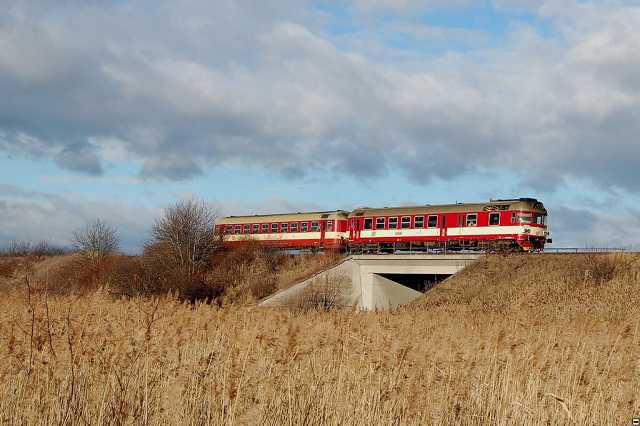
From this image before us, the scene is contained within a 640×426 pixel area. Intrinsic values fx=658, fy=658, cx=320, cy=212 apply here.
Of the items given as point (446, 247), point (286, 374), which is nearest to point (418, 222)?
point (446, 247)

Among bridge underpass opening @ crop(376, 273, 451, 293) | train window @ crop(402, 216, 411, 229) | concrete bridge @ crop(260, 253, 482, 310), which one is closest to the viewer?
concrete bridge @ crop(260, 253, 482, 310)

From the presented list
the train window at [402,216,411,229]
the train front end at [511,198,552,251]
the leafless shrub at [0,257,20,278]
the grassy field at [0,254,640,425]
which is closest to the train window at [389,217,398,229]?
the train window at [402,216,411,229]

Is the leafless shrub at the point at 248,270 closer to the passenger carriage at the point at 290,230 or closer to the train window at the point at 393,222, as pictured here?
the passenger carriage at the point at 290,230

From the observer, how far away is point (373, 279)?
145ft

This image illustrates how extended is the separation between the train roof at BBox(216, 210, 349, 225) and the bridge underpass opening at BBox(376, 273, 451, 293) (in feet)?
19.4

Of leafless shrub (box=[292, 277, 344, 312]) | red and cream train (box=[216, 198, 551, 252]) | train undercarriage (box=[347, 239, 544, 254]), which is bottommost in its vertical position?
leafless shrub (box=[292, 277, 344, 312])

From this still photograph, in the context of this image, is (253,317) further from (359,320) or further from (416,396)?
(416,396)

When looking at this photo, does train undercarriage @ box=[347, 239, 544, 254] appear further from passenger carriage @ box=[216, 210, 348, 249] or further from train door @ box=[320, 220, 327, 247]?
train door @ box=[320, 220, 327, 247]

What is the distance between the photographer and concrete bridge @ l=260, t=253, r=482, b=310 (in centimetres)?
4066

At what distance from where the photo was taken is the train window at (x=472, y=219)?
40.0m

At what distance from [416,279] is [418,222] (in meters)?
6.33

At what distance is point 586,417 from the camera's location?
745 cm

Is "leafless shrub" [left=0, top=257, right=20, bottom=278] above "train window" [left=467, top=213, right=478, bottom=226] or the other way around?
the other way around

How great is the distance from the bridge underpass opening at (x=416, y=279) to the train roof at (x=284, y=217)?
5905 millimetres
